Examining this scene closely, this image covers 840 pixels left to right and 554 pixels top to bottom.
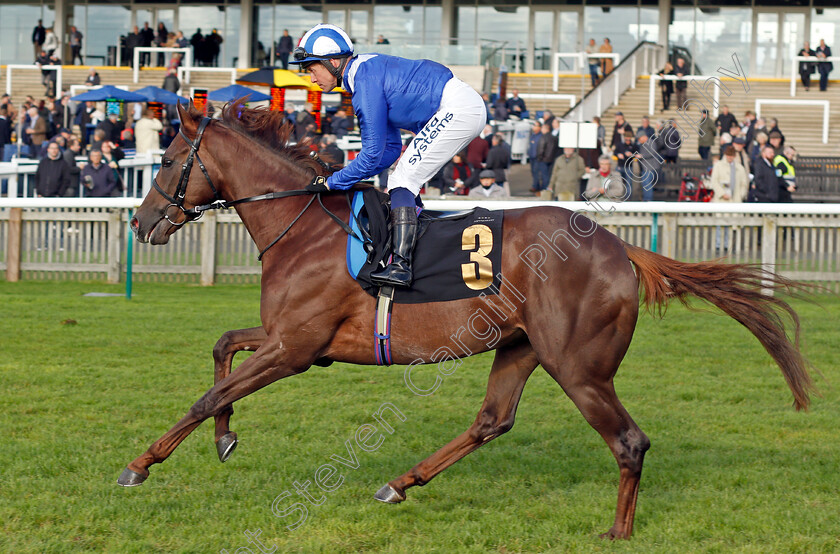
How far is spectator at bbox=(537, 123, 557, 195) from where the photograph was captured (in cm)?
1642

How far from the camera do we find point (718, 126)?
18.1 metres

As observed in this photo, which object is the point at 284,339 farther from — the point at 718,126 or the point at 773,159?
the point at 718,126

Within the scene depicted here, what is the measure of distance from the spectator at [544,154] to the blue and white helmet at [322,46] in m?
11.9

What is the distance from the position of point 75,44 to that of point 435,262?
27948mm

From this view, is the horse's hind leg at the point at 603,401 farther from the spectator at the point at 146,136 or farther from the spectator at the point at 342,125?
the spectator at the point at 342,125

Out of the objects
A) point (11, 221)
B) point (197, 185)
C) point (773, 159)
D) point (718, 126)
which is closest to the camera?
point (197, 185)

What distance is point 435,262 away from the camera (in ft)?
14.7

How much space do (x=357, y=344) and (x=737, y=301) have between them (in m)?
1.76

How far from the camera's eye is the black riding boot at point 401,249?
4.40 metres

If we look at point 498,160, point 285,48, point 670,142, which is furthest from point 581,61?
point 670,142

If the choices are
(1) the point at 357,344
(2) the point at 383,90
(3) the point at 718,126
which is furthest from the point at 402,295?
(3) the point at 718,126

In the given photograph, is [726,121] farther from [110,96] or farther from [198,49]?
[198,49]

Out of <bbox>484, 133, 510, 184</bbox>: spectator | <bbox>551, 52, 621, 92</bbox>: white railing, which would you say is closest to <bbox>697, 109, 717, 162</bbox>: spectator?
<bbox>484, 133, 510, 184</bbox>: spectator

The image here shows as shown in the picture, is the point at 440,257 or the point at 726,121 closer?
the point at 440,257
